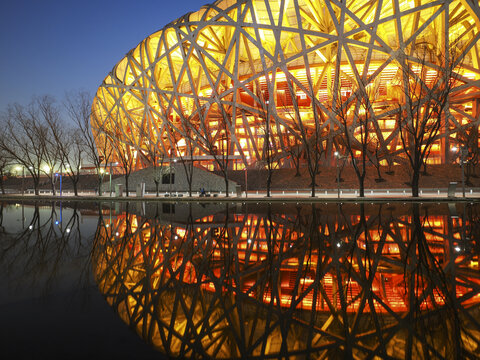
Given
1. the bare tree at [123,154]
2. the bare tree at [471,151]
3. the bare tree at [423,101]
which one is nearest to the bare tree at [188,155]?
the bare tree at [123,154]

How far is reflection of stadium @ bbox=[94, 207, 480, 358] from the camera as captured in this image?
364 cm

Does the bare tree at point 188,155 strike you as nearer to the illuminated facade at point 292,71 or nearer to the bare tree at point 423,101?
the illuminated facade at point 292,71

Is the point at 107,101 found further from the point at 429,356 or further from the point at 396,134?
the point at 429,356

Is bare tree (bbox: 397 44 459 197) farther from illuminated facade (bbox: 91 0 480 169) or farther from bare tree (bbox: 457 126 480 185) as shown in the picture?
bare tree (bbox: 457 126 480 185)

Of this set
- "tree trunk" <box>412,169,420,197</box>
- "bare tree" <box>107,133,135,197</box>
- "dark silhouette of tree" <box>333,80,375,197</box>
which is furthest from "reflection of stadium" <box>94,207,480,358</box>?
"bare tree" <box>107,133,135,197</box>

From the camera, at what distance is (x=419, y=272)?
621 cm

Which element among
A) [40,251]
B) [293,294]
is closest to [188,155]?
[40,251]

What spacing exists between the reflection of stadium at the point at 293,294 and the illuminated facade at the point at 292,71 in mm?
24466

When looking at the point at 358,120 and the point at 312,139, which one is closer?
the point at 358,120

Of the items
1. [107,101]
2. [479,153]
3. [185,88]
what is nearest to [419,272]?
[479,153]

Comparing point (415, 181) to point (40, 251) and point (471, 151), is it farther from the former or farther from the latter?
point (40, 251)

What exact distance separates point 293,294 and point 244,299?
71 centimetres

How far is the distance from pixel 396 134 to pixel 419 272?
119 ft

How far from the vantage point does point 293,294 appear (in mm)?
5094
